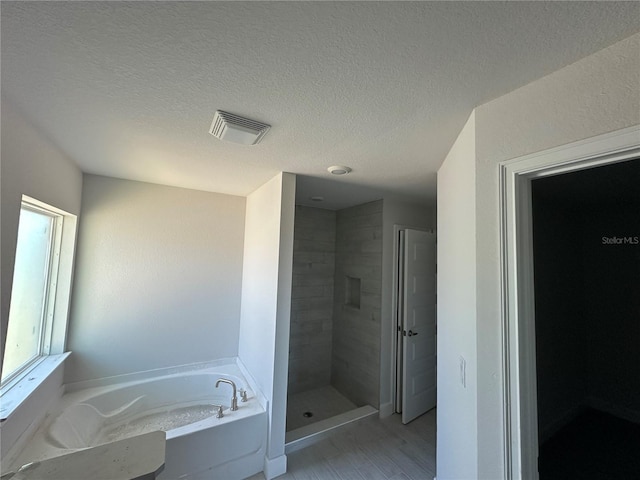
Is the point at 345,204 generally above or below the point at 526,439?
above

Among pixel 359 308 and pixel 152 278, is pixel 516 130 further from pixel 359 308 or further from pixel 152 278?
pixel 152 278

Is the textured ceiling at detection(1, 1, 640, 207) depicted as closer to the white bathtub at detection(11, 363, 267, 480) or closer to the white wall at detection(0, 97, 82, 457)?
the white wall at detection(0, 97, 82, 457)

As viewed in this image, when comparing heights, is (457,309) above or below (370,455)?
above

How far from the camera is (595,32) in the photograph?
2.63 ft

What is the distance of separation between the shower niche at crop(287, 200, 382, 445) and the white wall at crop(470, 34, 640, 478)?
186 cm

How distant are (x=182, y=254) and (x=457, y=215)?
8.64 ft

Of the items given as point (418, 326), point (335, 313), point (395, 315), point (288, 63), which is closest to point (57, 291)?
point (288, 63)

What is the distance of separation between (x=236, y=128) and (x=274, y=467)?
2.43m

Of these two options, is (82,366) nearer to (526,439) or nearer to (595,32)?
(526,439)

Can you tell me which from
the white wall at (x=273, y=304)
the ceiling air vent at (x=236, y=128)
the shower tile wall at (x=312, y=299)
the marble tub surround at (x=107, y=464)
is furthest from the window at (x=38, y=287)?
the shower tile wall at (x=312, y=299)

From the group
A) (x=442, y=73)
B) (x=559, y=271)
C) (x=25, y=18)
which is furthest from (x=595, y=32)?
(x=559, y=271)

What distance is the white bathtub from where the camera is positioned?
1829 millimetres

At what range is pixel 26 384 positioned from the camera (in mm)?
1783

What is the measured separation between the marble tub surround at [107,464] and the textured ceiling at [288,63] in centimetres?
116
